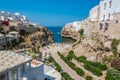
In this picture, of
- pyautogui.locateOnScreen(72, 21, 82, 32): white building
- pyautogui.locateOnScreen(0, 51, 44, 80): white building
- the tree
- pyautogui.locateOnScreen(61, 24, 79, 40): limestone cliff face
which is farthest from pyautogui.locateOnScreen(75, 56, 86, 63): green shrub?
pyautogui.locateOnScreen(61, 24, 79, 40): limestone cliff face

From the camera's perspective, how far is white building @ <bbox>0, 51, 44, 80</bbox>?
12.5 m

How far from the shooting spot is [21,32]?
6569 cm

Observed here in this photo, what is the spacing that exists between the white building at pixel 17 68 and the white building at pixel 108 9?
25588 mm

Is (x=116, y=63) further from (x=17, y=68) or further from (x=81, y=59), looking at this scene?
(x=17, y=68)

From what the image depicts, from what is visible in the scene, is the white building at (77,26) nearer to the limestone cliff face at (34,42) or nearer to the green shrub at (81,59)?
Result: the limestone cliff face at (34,42)

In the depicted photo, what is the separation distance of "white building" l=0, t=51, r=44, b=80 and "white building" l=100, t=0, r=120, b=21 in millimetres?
25588

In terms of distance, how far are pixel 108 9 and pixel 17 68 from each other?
102 ft

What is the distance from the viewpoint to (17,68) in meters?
13.4

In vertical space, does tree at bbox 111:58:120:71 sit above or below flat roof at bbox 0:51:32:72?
below

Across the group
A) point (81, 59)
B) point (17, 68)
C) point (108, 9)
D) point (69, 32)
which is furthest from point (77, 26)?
point (17, 68)

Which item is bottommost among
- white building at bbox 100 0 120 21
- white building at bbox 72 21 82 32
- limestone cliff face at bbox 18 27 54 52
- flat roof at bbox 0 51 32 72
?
limestone cliff face at bbox 18 27 54 52

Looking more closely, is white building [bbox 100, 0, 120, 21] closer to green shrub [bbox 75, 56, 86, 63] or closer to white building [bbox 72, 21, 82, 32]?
green shrub [bbox 75, 56, 86, 63]

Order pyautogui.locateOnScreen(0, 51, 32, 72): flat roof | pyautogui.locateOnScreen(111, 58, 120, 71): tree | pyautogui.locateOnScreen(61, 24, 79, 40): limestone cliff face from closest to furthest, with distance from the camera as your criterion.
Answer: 1. pyautogui.locateOnScreen(0, 51, 32, 72): flat roof
2. pyautogui.locateOnScreen(111, 58, 120, 71): tree
3. pyautogui.locateOnScreen(61, 24, 79, 40): limestone cliff face

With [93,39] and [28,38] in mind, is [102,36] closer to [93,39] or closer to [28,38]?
[93,39]
